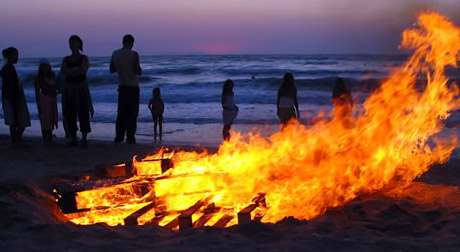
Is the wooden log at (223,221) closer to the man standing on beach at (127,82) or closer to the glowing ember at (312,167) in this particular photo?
the glowing ember at (312,167)

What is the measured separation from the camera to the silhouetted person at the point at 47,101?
1126 cm

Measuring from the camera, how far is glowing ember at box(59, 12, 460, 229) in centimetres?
652

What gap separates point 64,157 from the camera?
9.69 metres

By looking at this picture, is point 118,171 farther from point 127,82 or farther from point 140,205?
point 127,82

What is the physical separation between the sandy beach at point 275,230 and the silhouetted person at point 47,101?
3.39m

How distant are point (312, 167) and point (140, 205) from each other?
2.10 metres

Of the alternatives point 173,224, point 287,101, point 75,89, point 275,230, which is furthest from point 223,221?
point 287,101

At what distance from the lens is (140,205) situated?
6535 mm

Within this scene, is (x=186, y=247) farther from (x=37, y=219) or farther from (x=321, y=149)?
(x=321, y=149)

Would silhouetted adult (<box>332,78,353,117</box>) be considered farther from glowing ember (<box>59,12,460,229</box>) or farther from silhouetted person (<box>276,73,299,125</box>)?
glowing ember (<box>59,12,460,229</box>)

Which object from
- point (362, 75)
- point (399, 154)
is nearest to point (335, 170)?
point (399, 154)

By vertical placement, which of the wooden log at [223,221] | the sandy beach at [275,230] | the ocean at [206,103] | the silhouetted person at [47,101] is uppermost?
the silhouetted person at [47,101]

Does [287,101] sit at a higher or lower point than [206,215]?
higher

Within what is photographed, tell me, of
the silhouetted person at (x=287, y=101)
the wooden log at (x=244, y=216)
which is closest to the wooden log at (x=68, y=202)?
the wooden log at (x=244, y=216)
